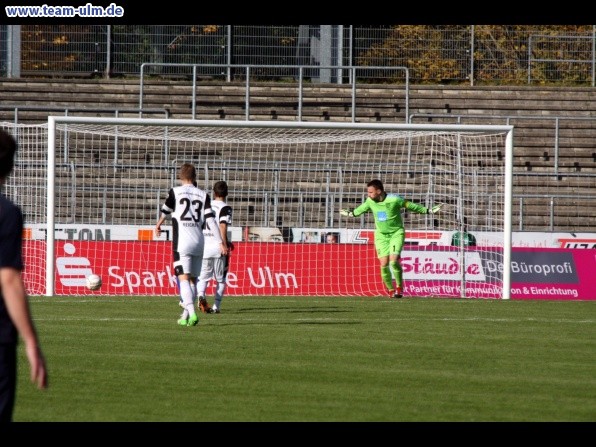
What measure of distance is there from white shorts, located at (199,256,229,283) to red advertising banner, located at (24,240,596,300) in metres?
3.86

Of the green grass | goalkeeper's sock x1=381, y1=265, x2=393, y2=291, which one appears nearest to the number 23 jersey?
the green grass

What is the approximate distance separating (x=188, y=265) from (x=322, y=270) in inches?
288

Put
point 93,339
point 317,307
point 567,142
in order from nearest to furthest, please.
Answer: point 93,339
point 317,307
point 567,142

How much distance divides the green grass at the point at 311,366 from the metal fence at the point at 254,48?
16148 millimetres

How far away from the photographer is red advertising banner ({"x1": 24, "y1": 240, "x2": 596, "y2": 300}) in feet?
66.1

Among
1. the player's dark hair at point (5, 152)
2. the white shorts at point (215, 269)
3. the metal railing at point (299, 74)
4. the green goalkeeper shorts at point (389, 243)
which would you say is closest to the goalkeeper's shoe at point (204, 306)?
the white shorts at point (215, 269)

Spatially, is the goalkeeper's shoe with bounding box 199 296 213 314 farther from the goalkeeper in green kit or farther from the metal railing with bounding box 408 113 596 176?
the metal railing with bounding box 408 113 596 176

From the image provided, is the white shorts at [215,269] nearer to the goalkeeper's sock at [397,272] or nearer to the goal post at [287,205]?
the goal post at [287,205]

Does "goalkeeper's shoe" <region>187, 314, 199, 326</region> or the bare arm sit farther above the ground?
the bare arm

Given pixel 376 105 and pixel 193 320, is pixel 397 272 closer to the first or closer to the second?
pixel 193 320
